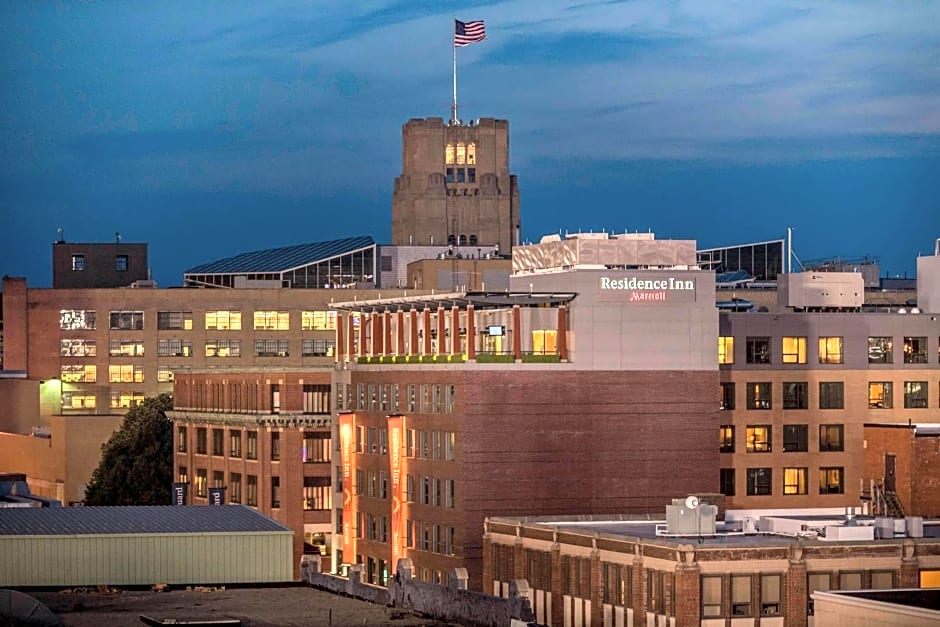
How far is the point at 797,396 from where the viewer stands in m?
156

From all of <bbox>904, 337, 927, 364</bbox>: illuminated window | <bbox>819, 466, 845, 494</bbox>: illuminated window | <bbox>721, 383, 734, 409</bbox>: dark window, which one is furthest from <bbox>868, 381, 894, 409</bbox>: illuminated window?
<bbox>721, 383, 734, 409</bbox>: dark window

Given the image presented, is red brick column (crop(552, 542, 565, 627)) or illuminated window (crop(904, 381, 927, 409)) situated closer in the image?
red brick column (crop(552, 542, 565, 627))

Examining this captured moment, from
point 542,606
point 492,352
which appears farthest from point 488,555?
point 492,352

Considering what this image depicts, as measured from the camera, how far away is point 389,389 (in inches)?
6058

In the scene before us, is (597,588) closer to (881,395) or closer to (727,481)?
(727,481)

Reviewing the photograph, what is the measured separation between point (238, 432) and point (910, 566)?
277 feet

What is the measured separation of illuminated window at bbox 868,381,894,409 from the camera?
15825 cm

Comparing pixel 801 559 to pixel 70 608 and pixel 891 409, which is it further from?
pixel 891 409

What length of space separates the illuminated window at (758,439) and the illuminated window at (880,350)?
31.8 feet

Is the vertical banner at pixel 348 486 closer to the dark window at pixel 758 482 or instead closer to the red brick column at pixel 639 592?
the dark window at pixel 758 482

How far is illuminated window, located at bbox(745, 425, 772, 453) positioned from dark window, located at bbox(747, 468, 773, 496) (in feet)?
4.45

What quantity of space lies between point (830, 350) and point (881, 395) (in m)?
4.93

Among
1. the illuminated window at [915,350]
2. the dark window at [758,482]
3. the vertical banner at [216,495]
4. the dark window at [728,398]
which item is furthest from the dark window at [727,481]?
the vertical banner at [216,495]

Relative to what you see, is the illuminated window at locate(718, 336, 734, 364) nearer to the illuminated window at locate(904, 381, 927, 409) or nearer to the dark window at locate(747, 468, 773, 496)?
the dark window at locate(747, 468, 773, 496)
